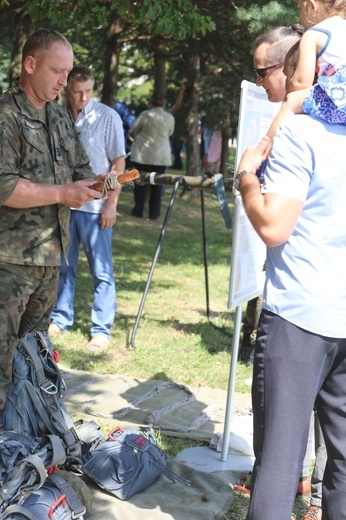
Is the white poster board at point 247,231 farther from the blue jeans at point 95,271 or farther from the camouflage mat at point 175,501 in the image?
the blue jeans at point 95,271

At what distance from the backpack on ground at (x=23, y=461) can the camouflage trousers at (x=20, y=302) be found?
0.93 ft

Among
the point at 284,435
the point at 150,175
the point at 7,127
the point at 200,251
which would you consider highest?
the point at 7,127

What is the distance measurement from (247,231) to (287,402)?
1.48 m

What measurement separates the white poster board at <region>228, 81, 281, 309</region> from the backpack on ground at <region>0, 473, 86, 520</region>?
1.07 meters

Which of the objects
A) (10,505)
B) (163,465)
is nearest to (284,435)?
(10,505)

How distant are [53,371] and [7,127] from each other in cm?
112

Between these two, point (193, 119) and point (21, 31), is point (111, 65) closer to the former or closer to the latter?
point (193, 119)

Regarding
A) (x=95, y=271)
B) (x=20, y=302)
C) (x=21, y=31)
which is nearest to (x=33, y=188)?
(x=20, y=302)

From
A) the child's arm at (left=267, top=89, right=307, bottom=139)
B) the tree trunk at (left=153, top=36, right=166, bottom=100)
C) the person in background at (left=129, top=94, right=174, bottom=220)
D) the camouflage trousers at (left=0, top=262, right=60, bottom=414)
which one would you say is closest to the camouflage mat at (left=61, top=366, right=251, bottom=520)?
the camouflage trousers at (left=0, top=262, right=60, bottom=414)

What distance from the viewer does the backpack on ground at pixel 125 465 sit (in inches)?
137

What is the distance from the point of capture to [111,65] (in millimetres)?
13227

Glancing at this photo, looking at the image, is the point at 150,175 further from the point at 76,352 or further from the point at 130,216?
the point at 130,216

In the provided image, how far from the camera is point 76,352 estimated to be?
5.80 m

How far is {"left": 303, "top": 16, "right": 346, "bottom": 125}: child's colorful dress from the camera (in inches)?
89.8
